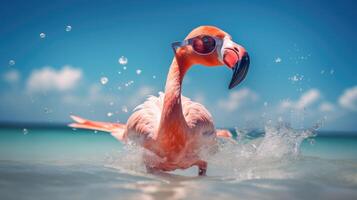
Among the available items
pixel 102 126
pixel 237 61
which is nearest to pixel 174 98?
pixel 237 61

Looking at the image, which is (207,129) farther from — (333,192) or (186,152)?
(333,192)

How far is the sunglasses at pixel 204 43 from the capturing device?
12.6ft

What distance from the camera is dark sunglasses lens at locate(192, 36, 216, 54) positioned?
3863mm

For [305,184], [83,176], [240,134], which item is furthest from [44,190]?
[240,134]

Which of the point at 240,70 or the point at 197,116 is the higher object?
the point at 240,70

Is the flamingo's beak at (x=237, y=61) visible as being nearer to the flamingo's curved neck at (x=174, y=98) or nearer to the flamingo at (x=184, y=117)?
the flamingo at (x=184, y=117)

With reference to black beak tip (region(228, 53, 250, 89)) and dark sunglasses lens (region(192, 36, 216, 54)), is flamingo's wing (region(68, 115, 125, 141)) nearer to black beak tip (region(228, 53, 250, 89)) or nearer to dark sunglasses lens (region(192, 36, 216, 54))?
dark sunglasses lens (region(192, 36, 216, 54))

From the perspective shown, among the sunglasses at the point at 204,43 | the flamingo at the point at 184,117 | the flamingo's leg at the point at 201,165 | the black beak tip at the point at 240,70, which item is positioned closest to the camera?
the black beak tip at the point at 240,70

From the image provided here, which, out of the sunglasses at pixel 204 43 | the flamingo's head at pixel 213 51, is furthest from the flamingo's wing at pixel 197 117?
the sunglasses at pixel 204 43

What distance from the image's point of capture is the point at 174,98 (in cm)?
390

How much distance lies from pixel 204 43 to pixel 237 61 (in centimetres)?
57

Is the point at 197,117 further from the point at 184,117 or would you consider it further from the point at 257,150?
the point at 257,150

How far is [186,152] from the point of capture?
3.99 meters

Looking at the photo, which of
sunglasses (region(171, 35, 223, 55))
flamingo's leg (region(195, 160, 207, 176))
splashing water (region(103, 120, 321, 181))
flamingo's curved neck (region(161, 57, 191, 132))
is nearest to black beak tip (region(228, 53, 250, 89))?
sunglasses (region(171, 35, 223, 55))
